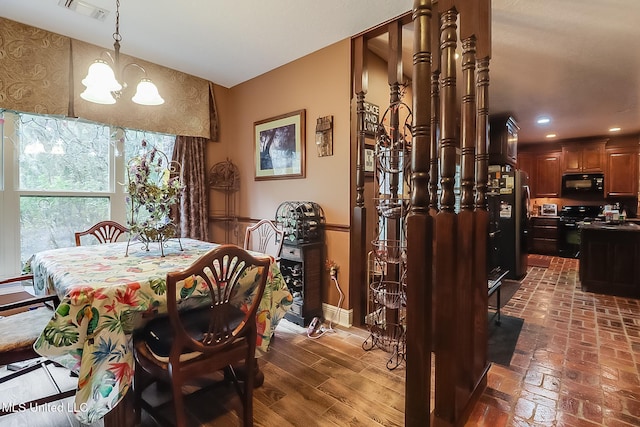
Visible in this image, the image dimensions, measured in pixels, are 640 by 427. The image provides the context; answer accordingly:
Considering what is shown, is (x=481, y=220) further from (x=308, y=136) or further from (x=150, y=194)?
(x=308, y=136)

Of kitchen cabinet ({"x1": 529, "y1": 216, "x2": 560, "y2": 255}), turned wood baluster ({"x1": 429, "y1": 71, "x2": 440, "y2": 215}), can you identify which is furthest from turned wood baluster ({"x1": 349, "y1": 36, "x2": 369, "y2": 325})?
kitchen cabinet ({"x1": 529, "y1": 216, "x2": 560, "y2": 255})

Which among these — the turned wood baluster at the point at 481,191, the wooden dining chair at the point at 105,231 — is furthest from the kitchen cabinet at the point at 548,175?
A: the wooden dining chair at the point at 105,231

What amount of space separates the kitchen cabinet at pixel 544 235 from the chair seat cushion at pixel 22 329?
813 centimetres

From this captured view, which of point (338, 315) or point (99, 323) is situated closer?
point (99, 323)

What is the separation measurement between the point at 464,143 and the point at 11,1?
11.4 ft

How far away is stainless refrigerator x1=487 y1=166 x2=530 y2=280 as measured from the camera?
454cm

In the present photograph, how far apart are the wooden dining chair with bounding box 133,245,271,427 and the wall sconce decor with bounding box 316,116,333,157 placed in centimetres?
169

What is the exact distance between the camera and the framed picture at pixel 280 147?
3.26 meters

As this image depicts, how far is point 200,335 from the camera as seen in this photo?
4.78 feet

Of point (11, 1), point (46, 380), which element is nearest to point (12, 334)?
point (46, 380)

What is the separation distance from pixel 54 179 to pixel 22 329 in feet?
6.80

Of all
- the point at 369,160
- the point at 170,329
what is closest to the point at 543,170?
the point at 369,160

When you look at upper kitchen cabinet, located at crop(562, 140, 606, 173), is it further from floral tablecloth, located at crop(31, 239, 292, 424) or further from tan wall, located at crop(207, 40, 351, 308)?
floral tablecloth, located at crop(31, 239, 292, 424)

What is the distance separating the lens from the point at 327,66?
301 cm
